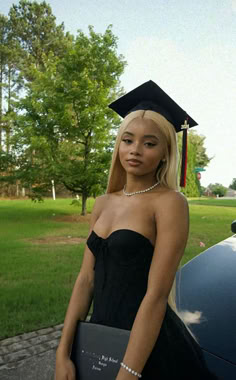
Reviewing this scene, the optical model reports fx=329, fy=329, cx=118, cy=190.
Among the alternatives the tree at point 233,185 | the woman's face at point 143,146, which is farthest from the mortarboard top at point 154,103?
the tree at point 233,185

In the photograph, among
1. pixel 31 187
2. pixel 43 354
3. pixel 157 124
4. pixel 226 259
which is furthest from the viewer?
pixel 31 187

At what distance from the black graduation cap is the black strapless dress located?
0.59 m

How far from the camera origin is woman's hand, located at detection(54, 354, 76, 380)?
52.8 inches

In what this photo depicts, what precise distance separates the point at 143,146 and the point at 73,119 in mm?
12115

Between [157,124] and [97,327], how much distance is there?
88 cm

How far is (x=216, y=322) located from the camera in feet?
4.95

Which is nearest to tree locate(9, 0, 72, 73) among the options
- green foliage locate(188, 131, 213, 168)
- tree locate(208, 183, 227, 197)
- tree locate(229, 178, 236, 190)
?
green foliage locate(188, 131, 213, 168)

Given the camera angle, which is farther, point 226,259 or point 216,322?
point 226,259

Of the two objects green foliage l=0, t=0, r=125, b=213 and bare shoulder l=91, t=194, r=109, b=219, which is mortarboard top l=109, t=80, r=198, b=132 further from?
A: green foliage l=0, t=0, r=125, b=213

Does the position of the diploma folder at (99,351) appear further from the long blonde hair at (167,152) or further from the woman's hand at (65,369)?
the long blonde hair at (167,152)

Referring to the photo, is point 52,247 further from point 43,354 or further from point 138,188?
point 138,188

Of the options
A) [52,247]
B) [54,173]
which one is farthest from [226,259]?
[54,173]

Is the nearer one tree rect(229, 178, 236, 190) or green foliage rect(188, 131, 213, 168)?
green foliage rect(188, 131, 213, 168)

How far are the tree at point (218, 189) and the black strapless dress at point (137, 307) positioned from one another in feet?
178
